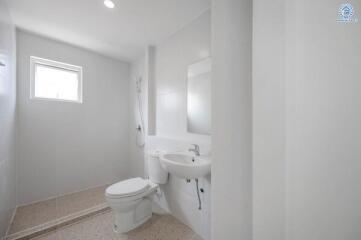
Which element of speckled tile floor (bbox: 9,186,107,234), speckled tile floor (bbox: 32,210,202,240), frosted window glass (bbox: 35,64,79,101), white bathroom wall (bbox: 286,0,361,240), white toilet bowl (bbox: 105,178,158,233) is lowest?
speckled tile floor (bbox: 32,210,202,240)

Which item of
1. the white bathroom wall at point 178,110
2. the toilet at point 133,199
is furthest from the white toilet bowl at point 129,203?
the white bathroom wall at point 178,110

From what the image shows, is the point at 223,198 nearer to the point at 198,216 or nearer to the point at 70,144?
the point at 198,216

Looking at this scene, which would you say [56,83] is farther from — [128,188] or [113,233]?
[113,233]

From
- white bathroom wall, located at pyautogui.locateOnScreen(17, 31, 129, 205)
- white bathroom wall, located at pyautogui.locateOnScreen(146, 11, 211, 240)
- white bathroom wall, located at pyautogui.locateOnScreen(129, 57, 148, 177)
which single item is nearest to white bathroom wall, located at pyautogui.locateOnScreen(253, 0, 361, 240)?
white bathroom wall, located at pyautogui.locateOnScreen(146, 11, 211, 240)

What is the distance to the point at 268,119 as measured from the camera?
1.79ft

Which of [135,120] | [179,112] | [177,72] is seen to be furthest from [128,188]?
[177,72]

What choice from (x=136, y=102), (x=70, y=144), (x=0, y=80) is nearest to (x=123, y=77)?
(x=136, y=102)

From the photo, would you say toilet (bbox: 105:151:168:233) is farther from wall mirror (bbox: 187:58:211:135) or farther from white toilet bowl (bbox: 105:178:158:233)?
wall mirror (bbox: 187:58:211:135)

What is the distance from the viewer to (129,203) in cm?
153

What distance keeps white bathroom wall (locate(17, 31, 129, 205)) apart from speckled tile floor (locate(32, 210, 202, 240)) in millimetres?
833

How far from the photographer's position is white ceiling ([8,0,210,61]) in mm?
1441

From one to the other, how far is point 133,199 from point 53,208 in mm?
1249

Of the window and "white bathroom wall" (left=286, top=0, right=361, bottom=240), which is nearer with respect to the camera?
"white bathroom wall" (left=286, top=0, right=361, bottom=240)

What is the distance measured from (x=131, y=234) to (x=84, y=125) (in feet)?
5.80
